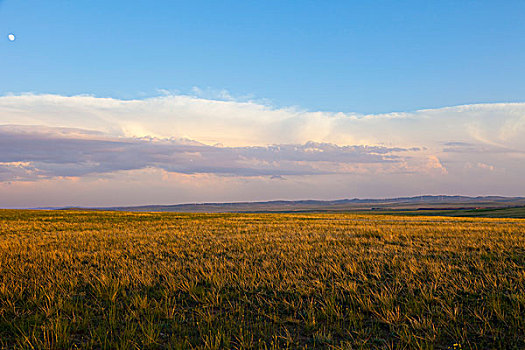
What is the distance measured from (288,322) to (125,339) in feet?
9.61

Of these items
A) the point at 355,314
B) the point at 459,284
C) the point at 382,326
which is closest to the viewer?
the point at 382,326

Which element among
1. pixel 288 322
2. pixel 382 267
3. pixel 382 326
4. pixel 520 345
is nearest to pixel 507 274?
pixel 382 267

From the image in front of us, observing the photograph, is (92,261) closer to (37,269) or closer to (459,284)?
(37,269)

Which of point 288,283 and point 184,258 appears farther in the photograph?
point 184,258

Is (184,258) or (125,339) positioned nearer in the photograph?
(125,339)

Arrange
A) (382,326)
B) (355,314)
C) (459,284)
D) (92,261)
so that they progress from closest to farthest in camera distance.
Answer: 1. (382,326)
2. (355,314)
3. (459,284)
4. (92,261)

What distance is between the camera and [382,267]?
10.7 meters

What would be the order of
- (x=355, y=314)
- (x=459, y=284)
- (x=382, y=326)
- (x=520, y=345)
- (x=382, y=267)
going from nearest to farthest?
(x=520, y=345) → (x=382, y=326) → (x=355, y=314) → (x=459, y=284) → (x=382, y=267)

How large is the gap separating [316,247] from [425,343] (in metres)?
10.4

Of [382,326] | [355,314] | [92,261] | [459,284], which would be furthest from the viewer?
[92,261]

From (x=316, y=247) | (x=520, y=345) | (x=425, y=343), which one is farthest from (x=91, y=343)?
(x=316, y=247)

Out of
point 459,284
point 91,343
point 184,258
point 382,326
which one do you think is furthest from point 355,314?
point 184,258

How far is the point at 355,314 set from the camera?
6.73 m

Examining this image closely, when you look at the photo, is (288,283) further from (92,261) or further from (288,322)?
(92,261)
